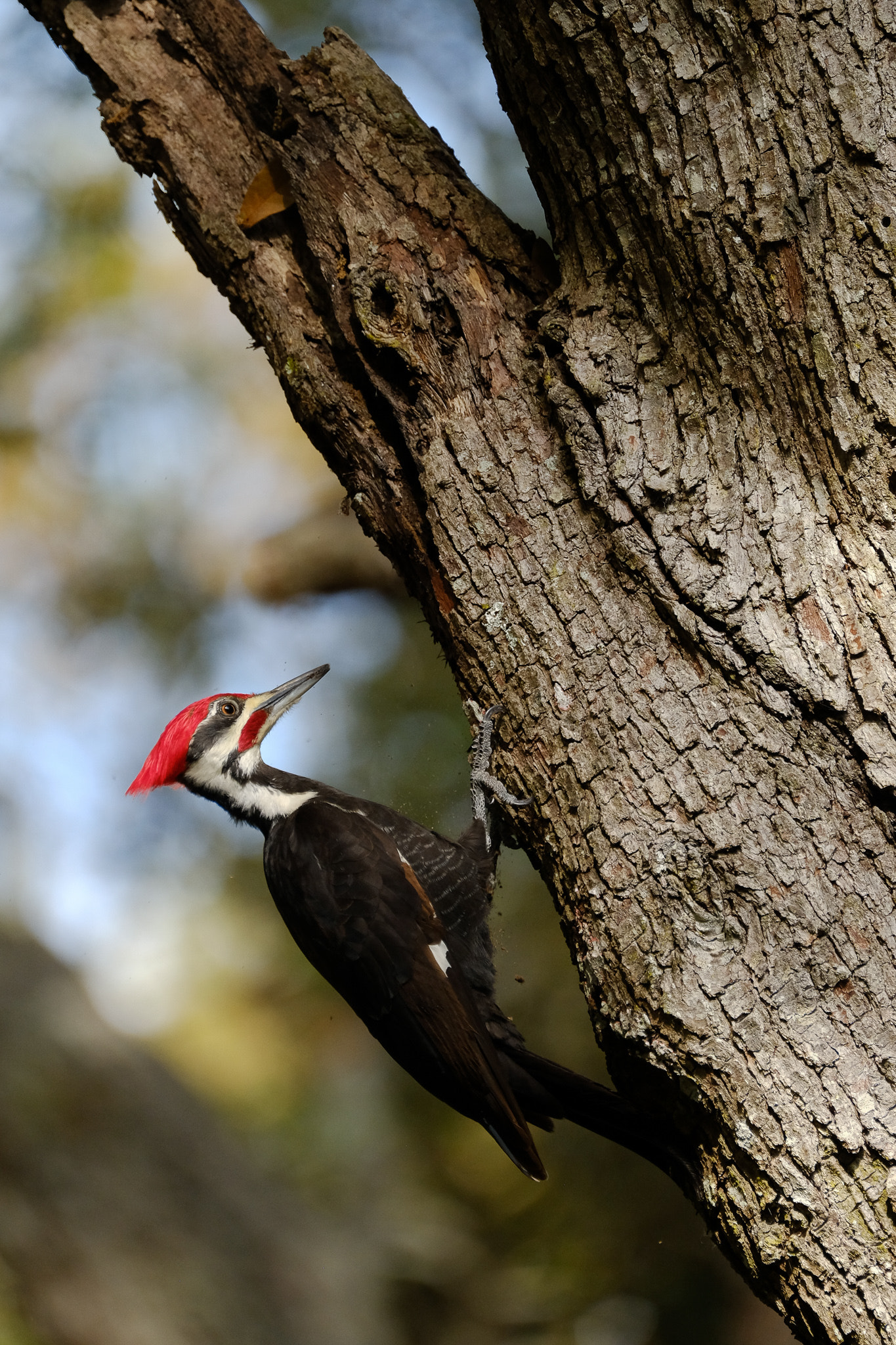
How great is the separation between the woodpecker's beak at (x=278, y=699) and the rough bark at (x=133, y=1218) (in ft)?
6.03

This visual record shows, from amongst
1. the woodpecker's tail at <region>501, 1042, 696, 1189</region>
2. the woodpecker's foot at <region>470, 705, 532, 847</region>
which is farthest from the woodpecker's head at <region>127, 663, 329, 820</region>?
the woodpecker's tail at <region>501, 1042, 696, 1189</region>

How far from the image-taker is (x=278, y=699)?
10.4 feet

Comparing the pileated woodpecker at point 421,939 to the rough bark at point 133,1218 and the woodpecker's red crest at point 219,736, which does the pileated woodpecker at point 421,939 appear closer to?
the woodpecker's red crest at point 219,736

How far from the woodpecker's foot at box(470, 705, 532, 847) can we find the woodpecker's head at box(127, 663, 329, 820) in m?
0.64

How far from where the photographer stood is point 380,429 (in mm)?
2135

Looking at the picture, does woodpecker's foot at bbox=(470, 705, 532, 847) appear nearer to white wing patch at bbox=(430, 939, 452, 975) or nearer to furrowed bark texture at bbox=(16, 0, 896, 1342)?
furrowed bark texture at bbox=(16, 0, 896, 1342)

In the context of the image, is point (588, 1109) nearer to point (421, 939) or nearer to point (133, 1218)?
point (421, 939)

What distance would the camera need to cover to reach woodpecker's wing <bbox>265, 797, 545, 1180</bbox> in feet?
7.41

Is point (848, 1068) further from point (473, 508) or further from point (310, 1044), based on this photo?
point (310, 1044)

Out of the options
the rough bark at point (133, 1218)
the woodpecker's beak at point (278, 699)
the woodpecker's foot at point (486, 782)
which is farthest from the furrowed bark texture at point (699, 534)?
the rough bark at point (133, 1218)

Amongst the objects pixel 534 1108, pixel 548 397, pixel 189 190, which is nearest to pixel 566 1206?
pixel 534 1108

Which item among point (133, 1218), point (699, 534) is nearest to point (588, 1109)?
point (699, 534)

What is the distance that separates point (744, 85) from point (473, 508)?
83 centimetres

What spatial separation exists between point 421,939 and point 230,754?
3.25 ft
